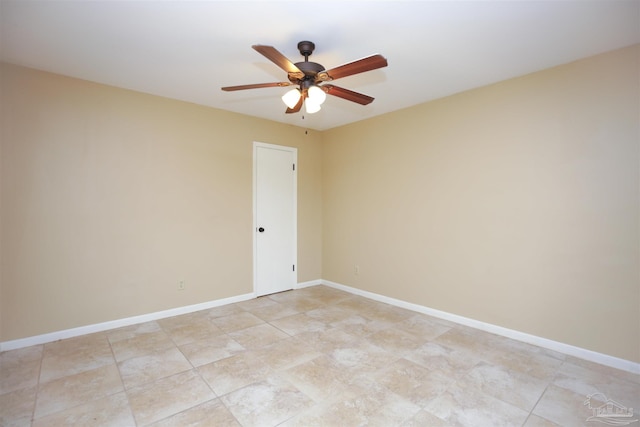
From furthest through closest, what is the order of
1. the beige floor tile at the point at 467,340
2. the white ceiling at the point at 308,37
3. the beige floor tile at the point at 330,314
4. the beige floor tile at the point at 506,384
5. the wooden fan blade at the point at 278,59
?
the beige floor tile at the point at 330,314 < the beige floor tile at the point at 467,340 < the beige floor tile at the point at 506,384 < the white ceiling at the point at 308,37 < the wooden fan blade at the point at 278,59

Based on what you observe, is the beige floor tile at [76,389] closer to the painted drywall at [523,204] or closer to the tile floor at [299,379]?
the tile floor at [299,379]

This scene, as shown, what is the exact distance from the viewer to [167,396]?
7.08 ft

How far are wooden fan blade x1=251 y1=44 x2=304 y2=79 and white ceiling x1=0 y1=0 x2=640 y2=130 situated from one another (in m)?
0.35

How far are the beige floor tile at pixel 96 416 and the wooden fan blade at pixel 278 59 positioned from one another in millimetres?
2411

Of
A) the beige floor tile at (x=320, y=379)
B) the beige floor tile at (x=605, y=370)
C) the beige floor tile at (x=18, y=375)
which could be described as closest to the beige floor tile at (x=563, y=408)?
the beige floor tile at (x=605, y=370)

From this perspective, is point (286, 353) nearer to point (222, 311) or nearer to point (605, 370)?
point (222, 311)

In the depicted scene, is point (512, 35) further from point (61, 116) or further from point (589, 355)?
point (61, 116)

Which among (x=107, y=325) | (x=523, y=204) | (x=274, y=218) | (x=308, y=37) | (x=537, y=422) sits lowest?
(x=537, y=422)

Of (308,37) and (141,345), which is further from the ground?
(308,37)

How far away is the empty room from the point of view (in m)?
2.10

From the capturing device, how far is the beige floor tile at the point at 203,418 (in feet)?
6.16

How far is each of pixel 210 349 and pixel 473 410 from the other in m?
2.22

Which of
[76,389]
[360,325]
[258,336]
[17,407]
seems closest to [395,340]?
[360,325]

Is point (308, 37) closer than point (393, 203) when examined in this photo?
Yes
